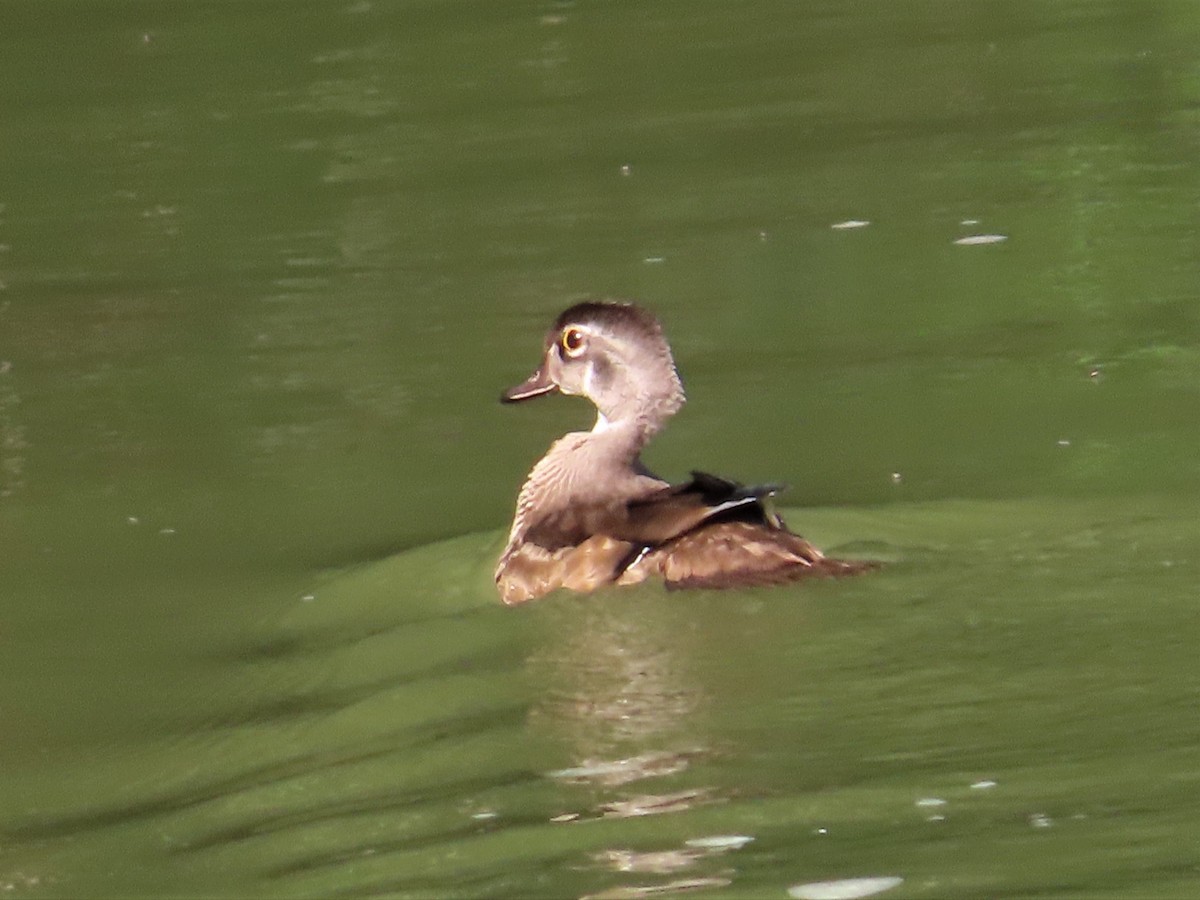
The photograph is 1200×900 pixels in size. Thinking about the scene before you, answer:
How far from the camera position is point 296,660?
824 cm

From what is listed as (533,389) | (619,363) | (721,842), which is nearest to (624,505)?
(619,363)

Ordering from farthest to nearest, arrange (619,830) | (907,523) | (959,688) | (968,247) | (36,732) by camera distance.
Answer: (968,247) → (907,523) → (36,732) → (959,688) → (619,830)

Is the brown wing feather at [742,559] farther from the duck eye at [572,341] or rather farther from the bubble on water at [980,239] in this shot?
the bubble on water at [980,239]

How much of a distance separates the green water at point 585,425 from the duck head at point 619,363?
655 millimetres

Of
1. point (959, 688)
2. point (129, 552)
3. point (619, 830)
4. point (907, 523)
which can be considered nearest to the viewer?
point (619, 830)

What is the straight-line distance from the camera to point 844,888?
223 inches

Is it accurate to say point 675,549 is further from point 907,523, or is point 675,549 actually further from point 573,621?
point 907,523

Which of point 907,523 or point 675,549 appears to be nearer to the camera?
point 675,549

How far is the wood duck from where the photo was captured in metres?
8.08

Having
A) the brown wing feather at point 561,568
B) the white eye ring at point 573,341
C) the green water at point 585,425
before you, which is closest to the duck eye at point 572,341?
the white eye ring at point 573,341

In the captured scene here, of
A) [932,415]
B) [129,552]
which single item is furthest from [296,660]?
[932,415]

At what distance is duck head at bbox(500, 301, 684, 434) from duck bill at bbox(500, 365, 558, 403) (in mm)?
152

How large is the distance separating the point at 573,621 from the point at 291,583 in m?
1.30

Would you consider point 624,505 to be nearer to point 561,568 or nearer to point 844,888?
point 561,568
